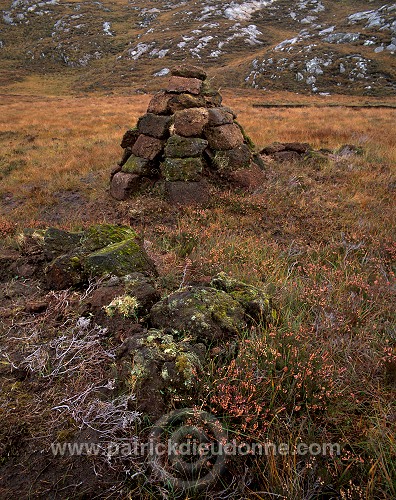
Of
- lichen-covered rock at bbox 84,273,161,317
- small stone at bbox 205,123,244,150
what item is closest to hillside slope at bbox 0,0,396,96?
small stone at bbox 205,123,244,150

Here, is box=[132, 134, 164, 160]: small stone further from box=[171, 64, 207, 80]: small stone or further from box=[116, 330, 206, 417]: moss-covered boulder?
box=[116, 330, 206, 417]: moss-covered boulder

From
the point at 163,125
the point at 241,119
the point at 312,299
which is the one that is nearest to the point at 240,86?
the point at 241,119

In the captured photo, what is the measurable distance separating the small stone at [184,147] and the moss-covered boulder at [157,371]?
595 cm

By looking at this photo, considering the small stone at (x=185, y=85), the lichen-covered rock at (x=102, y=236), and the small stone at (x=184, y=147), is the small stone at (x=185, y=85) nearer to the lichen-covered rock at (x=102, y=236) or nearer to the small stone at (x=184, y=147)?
the small stone at (x=184, y=147)

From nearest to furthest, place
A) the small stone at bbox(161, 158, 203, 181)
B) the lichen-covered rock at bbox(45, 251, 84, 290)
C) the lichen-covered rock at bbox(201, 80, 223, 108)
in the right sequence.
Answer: the lichen-covered rock at bbox(45, 251, 84, 290), the small stone at bbox(161, 158, 203, 181), the lichen-covered rock at bbox(201, 80, 223, 108)

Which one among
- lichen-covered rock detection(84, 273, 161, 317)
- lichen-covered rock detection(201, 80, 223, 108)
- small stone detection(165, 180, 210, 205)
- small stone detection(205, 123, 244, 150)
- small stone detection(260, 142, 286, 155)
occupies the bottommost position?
small stone detection(260, 142, 286, 155)

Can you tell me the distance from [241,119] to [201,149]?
12042 mm

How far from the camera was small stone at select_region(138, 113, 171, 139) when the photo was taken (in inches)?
317

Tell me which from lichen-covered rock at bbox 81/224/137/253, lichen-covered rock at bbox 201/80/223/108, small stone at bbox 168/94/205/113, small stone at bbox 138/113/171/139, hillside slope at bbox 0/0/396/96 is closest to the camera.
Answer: lichen-covered rock at bbox 81/224/137/253

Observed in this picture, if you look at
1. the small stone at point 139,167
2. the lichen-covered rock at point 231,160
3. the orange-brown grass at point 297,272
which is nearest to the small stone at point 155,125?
the small stone at point 139,167

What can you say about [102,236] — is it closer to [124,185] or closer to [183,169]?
[183,169]

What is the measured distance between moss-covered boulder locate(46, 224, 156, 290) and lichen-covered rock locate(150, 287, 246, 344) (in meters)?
0.90

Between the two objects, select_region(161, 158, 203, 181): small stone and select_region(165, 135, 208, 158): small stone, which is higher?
select_region(165, 135, 208, 158): small stone

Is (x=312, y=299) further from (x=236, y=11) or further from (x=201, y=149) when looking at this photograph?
(x=236, y=11)
